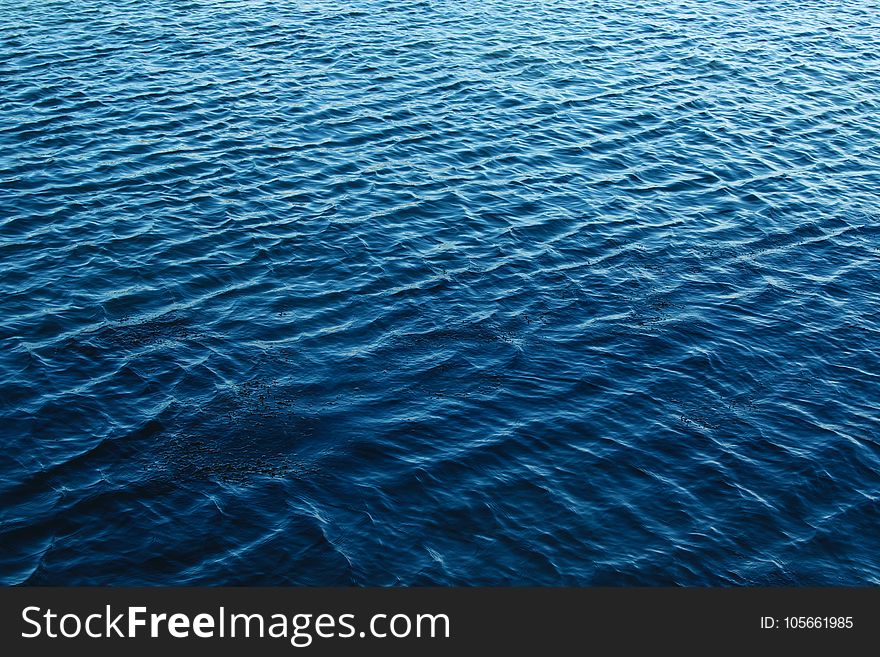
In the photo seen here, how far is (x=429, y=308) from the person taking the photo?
4062 centimetres

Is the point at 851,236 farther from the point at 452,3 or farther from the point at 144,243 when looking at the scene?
the point at 452,3

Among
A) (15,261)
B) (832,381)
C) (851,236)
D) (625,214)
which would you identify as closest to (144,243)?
(15,261)

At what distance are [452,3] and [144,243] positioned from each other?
3823 cm

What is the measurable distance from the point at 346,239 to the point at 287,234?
8.17ft

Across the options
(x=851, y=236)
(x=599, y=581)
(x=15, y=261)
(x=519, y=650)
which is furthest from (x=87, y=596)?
(x=851, y=236)

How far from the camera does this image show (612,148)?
2128 inches

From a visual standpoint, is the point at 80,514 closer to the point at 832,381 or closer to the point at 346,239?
the point at 346,239

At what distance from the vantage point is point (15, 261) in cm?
4175

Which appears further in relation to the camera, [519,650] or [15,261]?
[15,261]

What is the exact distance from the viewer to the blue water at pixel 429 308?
30.3 metres

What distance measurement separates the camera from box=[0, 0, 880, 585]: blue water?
30266 millimetres

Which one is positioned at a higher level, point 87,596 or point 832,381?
point 87,596

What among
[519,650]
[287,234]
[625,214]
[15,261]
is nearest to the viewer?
[519,650]

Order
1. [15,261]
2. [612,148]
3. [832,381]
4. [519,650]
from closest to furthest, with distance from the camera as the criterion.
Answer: [519,650] → [832,381] → [15,261] → [612,148]
